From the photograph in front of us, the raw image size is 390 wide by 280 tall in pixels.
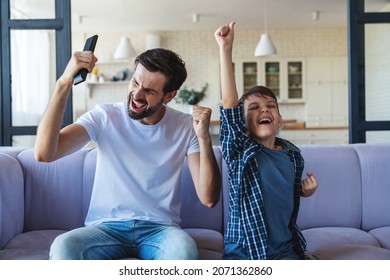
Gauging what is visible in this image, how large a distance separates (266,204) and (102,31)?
285 inches

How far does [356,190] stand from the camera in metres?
2.01

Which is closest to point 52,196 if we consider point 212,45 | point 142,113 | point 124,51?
point 142,113

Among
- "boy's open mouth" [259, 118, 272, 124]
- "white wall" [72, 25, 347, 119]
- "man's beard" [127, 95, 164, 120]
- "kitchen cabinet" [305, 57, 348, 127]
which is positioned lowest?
"boy's open mouth" [259, 118, 272, 124]

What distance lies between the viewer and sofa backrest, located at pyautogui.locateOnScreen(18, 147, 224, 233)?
1922 millimetres

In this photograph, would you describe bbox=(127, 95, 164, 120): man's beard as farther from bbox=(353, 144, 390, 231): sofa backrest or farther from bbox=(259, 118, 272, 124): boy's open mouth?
bbox=(353, 144, 390, 231): sofa backrest

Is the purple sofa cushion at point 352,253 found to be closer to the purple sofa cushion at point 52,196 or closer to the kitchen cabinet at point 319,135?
the purple sofa cushion at point 52,196

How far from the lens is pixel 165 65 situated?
5.11ft

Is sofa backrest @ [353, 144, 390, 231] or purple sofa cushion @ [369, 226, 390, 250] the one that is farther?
sofa backrest @ [353, 144, 390, 231]

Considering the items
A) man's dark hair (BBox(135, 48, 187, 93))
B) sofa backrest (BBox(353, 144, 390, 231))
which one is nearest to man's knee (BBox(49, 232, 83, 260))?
man's dark hair (BBox(135, 48, 187, 93))

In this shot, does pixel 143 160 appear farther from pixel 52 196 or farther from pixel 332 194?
pixel 332 194

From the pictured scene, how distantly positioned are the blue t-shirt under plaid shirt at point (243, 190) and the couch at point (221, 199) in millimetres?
345

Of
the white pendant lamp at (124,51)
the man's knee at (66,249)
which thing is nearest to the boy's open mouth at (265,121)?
the man's knee at (66,249)

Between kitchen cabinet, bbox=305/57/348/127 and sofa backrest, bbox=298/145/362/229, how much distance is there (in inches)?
245

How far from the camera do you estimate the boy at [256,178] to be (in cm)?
138
